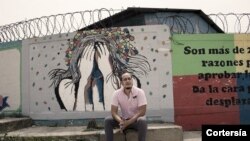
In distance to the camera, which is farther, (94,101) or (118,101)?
(94,101)

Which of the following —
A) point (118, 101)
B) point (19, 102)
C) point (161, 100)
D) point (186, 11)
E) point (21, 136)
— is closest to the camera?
point (118, 101)

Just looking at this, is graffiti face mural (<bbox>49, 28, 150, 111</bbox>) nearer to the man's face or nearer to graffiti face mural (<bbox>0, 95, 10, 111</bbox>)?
graffiti face mural (<bbox>0, 95, 10, 111</bbox>)

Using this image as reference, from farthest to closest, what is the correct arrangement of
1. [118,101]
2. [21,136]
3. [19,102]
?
[19,102]
[21,136]
[118,101]

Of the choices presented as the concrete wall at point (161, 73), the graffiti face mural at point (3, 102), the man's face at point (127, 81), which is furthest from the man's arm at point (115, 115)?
the graffiti face mural at point (3, 102)

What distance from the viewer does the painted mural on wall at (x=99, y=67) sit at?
8.23 meters

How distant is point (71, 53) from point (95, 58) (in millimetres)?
547

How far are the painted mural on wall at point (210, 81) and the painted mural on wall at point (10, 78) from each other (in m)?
3.60

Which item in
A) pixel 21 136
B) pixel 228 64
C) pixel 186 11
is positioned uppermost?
pixel 186 11

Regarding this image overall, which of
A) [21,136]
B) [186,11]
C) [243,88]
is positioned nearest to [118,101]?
[21,136]

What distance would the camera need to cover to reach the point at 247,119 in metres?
8.36

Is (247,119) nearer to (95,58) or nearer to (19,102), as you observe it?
(95,58)

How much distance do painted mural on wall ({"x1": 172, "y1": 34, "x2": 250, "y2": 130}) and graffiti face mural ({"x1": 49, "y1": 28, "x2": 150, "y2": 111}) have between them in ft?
2.57

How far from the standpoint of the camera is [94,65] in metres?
8.43

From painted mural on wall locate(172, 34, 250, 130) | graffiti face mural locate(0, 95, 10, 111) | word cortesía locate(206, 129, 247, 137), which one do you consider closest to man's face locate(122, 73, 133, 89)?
word cortesía locate(206, 129, 247, 137)
